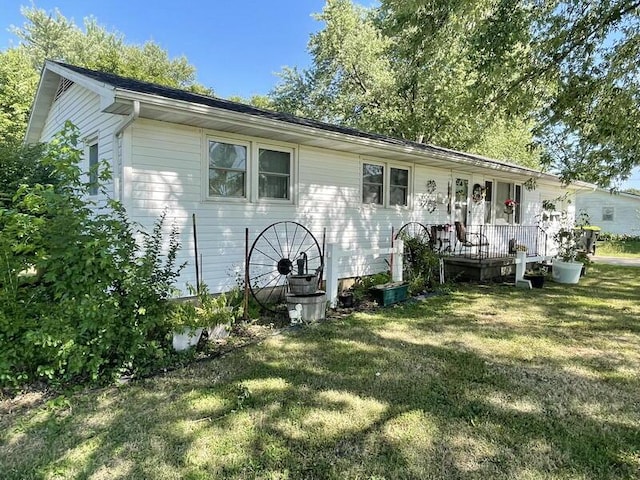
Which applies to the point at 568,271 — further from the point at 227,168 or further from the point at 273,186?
the point at 227,168

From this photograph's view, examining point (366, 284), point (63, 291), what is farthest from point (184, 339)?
point (366, 284)

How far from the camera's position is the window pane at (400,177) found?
27.8 feet

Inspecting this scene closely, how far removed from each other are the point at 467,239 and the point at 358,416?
317 inches

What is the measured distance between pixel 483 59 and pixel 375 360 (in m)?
5.09

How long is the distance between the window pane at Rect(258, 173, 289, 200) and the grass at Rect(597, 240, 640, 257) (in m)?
16.0

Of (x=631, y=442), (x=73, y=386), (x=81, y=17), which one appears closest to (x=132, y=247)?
(x=73, y=386)

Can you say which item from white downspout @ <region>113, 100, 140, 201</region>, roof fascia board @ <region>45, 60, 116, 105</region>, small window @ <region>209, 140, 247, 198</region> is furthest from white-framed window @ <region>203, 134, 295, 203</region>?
roof fascia board @ <region>45, 60, 116, 105</region>

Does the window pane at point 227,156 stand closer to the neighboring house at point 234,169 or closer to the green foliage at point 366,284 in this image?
the neighboring house at point 234,169

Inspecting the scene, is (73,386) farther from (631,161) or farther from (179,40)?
(179,40)

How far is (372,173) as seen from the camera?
811 centimetres

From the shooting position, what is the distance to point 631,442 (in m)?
2.65

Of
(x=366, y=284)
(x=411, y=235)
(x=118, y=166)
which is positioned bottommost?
(x=366, y=284)

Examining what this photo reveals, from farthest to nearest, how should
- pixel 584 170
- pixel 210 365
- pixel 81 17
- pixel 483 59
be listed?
pixel 81 17, pixel 584 170, pixel 483 59, pixel 210 365

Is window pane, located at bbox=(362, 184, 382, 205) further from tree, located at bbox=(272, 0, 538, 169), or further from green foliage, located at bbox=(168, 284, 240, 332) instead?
tree, located at bbox=(272, 0, 538, 169)
